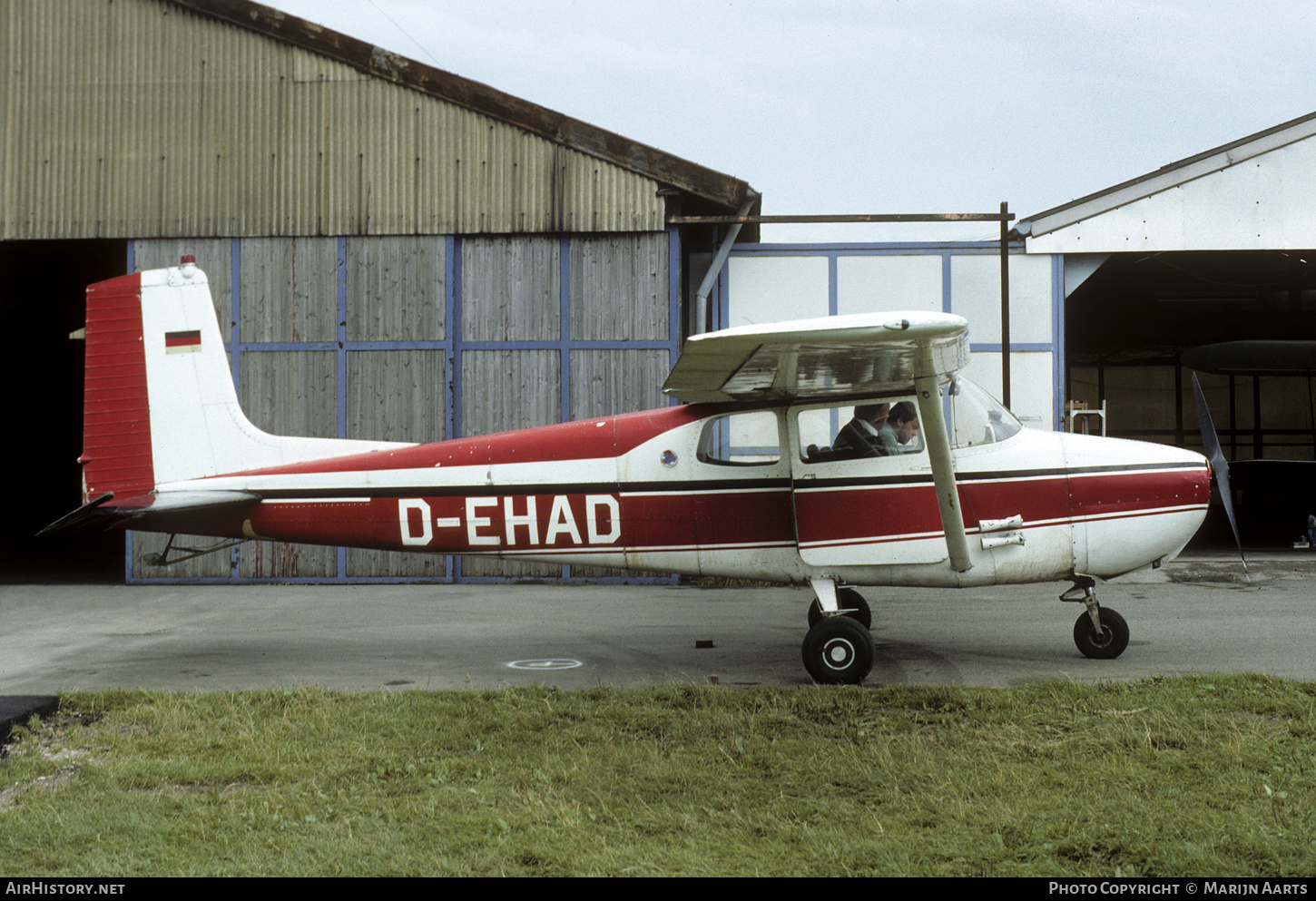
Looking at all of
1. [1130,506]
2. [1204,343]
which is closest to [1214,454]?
[1130,506]

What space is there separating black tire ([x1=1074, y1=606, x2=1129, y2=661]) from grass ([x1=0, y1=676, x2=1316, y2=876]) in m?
1.08

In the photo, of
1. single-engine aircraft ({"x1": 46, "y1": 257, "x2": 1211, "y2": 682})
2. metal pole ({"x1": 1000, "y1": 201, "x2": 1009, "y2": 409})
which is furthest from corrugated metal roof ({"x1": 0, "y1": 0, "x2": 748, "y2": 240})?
single-engine aircraft ({"x1": 46, "y1": 257, "x2": 1211, "y2": 682})

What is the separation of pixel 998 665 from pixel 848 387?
2.27 m

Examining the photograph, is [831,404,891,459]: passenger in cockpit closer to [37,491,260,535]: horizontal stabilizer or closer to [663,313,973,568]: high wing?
[663,313,973,568]: high wing

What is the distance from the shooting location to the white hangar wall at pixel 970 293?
1299cm

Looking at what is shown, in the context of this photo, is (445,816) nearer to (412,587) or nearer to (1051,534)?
(1051,534)

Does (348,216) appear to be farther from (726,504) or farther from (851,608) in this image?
(851,608)

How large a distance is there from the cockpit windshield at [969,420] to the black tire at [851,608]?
61.4 inches

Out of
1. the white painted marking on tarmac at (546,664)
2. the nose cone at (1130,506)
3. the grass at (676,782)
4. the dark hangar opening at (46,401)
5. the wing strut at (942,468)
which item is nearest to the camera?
the grass at (676,782)

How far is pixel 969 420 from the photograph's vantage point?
6.82 m

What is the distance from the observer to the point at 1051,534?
6672mm

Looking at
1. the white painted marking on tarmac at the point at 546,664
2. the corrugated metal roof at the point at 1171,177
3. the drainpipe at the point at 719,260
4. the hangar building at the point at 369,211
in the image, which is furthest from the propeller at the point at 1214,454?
the drainpipe at the point at 719,260

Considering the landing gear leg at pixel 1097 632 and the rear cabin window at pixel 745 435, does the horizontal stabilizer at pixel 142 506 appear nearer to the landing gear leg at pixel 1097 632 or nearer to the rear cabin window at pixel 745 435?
the rear cabin window at pixel 745 435

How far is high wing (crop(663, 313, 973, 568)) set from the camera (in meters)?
5.23
